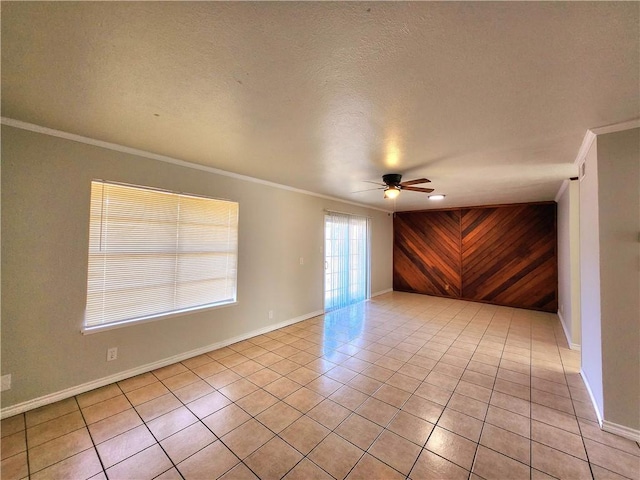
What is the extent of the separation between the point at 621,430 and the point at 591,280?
1.16 meters

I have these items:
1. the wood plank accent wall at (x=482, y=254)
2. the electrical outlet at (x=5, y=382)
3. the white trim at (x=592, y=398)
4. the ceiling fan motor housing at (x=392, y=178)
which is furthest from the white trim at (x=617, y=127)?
the electrical outlet at (x=5, y=382)

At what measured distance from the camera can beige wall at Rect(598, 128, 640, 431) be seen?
191 centimetres

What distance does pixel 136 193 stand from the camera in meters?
2.76

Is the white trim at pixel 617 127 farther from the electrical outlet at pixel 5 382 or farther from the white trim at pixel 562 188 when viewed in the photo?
the electrical outlet at pixel 5 382

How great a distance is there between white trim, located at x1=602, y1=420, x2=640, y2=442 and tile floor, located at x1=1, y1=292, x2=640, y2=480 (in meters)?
0.04

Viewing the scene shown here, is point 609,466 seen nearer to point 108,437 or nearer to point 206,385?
point 206,385

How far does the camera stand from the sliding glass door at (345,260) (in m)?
5.34

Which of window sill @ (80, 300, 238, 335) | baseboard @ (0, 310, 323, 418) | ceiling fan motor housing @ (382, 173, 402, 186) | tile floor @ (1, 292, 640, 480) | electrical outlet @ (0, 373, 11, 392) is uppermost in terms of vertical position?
ceiling fan motor housing @ (382, 173, 402, 186)

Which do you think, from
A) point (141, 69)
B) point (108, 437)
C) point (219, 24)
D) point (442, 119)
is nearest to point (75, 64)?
point (141, 69)

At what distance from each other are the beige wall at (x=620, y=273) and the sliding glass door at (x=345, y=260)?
12.7 ft

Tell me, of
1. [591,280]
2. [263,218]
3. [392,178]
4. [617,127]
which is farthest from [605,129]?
[263,218]

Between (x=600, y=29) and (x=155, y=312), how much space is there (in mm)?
4020

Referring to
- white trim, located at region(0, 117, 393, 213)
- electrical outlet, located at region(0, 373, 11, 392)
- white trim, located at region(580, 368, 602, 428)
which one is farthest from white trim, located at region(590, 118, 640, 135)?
electrical outlet, located at region(0, 373, 11, 392)

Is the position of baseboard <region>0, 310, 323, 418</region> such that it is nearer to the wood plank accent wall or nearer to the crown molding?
the crown molding
